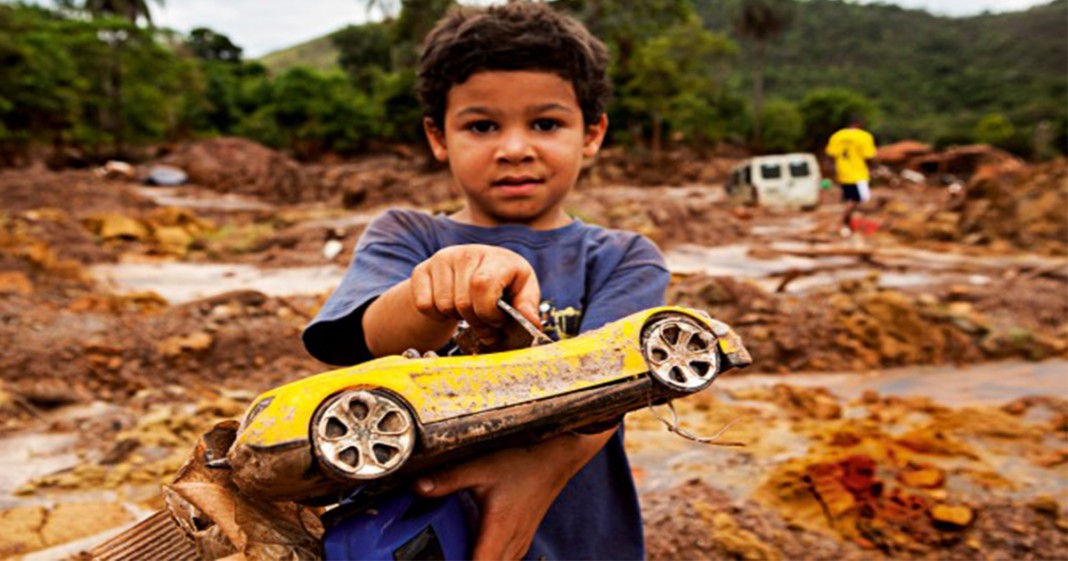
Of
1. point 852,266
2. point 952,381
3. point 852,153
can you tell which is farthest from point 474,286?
point 852,153

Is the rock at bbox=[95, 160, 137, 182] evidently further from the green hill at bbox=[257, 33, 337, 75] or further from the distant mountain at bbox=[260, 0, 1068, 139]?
the green hill at bbox=[257, 33, 337, 75]

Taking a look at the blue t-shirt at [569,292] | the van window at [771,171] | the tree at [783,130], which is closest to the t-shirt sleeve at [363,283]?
the blue t-shirt at [569,292]

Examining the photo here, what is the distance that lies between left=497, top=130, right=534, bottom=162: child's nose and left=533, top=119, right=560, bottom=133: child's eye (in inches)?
1.8

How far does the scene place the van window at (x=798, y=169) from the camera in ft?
54.4

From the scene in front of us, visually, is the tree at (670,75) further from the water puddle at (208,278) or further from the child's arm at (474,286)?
the child's arm at (474,286)

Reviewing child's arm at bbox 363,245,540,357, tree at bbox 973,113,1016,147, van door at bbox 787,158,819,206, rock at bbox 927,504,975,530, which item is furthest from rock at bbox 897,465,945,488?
tree at bbox 973,113,1016,147

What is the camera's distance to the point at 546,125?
136 cm

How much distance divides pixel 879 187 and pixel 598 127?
24.3 metres

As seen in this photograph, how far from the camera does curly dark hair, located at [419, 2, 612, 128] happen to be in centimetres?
133

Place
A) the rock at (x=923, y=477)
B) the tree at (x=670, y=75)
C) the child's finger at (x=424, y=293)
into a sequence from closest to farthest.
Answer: the child's finger at (x=424, y=293)
the rock at (x=923, y=477)
the tree at (x=670, y=75)

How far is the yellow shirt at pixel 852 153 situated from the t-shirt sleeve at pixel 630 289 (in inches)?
330

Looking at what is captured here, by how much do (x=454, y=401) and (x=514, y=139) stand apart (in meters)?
0.65

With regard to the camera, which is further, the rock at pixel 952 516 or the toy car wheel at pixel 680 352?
the rock at pixel 952 516

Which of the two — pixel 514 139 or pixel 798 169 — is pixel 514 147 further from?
pixel 798 169
